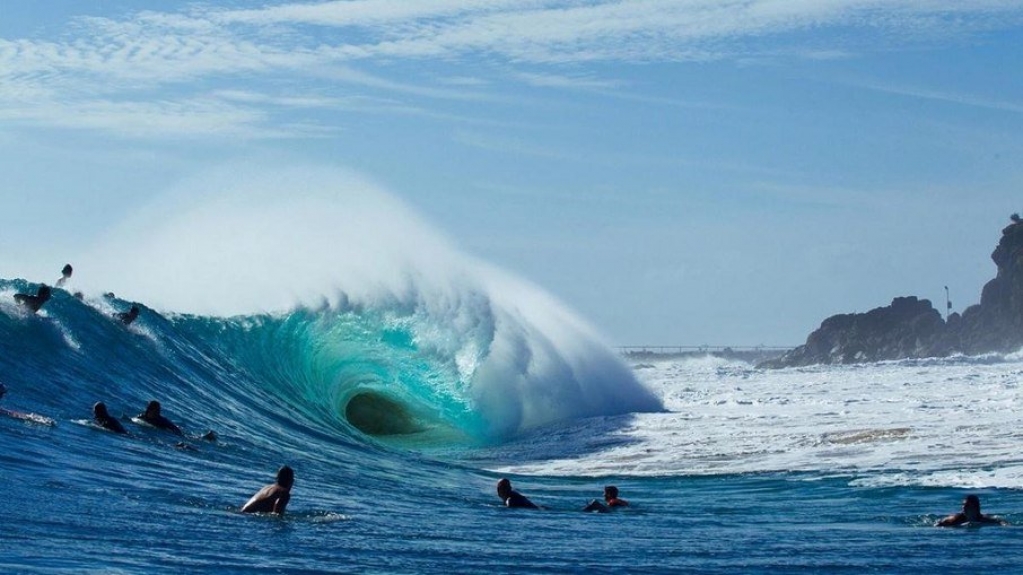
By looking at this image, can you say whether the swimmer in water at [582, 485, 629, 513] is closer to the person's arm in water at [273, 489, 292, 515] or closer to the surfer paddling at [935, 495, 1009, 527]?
the surfer paddling at [935, 495, 1009, 527]

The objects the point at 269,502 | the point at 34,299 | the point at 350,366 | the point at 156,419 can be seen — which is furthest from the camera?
the point at 350,366

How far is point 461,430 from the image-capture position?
30.5 meters

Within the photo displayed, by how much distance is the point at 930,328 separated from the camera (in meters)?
108

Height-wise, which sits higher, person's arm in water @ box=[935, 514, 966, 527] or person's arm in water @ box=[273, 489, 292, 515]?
person's arm in water @ box=[273, 489, 292, 515]

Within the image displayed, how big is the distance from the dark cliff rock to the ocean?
63393 millimetres

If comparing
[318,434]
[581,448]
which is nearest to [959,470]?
[581,448]

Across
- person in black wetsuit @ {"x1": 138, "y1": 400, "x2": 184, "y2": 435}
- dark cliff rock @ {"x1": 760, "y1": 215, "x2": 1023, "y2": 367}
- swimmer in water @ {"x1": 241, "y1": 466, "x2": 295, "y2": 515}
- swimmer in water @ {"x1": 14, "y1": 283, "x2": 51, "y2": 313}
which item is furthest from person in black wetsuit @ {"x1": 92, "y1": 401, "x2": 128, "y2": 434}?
dark cliff rock @ {"x1": 760, "y1": 215, "x2": 1023, "y2": 367}

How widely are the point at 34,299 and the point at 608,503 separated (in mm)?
11145

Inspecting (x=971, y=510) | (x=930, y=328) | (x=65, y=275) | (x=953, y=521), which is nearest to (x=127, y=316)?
(x=65, y=275)

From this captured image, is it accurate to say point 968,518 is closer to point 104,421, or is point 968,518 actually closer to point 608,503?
point 608,503

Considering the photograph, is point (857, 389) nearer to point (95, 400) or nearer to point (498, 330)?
point (498, 330)

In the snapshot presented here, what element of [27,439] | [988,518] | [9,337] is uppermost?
[9,337]

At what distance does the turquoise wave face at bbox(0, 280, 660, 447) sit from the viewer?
23.3 m

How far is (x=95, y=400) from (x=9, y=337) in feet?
8.04
